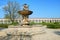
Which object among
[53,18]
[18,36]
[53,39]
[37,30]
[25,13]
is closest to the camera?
[18,36]

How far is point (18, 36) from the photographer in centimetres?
1252

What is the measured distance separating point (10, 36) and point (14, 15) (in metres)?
39.7

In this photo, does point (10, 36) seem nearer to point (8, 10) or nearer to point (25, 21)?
point (25, 21)

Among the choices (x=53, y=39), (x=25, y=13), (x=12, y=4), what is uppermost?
(x=12, y=4)

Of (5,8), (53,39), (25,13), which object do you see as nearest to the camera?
(53,39)

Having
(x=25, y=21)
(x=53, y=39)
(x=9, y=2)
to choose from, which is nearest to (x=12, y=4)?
(x=9, y=2)

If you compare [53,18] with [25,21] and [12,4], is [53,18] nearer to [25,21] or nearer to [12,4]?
[12,4]

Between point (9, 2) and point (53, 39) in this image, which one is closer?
point (53, 39)

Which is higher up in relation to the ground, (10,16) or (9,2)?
(9,2)

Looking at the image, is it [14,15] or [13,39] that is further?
[14,15]

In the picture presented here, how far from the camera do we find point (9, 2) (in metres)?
52.0

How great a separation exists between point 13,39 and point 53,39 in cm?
361

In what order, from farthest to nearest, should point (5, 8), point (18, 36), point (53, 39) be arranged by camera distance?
1. point (5, 8)
2. point (53, 39)
3. point (18, 36)

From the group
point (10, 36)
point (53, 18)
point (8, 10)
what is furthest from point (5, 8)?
point (10, 36)
